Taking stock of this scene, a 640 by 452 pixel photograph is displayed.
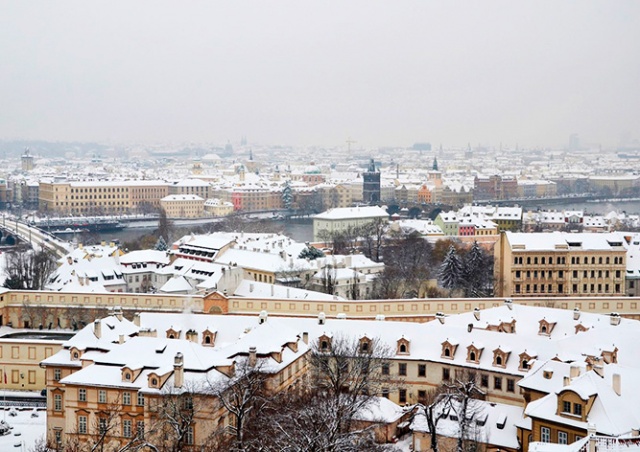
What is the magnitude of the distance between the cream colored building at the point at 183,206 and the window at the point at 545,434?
3719 inches

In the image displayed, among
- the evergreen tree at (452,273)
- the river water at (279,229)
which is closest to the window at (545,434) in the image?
the evergreen tree at (452,273)

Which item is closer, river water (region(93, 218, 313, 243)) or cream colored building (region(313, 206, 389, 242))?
cream colored building (region(313, 206, 389, 242))

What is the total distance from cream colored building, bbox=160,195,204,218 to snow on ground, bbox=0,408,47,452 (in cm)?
8569

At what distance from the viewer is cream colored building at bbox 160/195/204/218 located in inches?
4363

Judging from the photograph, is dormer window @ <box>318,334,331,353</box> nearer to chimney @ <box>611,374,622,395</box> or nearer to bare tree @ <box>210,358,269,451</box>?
bare tree @ <box>210,358,269,451</box>

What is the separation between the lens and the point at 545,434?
17.6 metres

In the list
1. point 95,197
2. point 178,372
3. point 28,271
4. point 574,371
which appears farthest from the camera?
point 95,197

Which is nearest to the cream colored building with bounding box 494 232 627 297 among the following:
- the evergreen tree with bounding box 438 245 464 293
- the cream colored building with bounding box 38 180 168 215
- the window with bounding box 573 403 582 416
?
the evergreen tree with bounding box 438 245 464 293

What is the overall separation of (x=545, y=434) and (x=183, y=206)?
9656cm

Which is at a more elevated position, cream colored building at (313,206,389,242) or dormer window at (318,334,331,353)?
dormer window at (318,334,331,353)

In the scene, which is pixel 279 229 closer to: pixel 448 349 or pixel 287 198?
pixel 287 198

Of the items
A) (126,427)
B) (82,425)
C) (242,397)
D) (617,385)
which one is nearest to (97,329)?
(82,425)

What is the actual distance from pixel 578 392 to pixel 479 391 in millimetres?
4782

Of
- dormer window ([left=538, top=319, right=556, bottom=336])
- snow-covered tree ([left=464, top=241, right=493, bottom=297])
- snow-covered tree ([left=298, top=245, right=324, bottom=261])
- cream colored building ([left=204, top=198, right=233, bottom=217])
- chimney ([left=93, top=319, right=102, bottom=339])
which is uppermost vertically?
chimney ([left=93, top=319, right=102, bottom=339])
